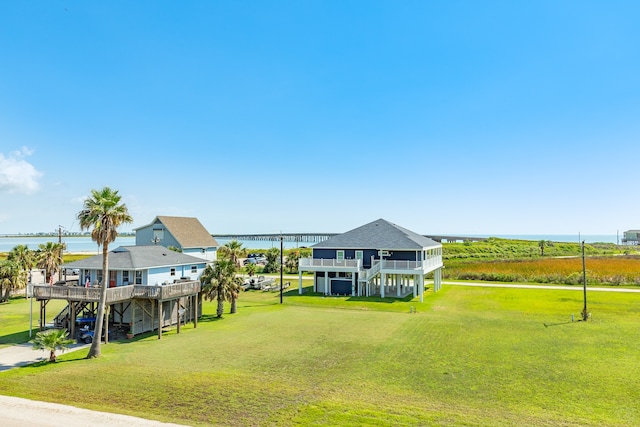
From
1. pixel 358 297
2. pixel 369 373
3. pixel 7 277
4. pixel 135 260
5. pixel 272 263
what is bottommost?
pixel 358 297

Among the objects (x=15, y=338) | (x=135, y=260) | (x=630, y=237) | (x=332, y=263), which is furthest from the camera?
(x=630, y=237)

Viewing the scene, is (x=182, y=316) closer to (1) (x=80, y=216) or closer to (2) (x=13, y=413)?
(1) (x=80, y=216)

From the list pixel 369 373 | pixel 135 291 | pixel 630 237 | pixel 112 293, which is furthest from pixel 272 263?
pixel 630 237

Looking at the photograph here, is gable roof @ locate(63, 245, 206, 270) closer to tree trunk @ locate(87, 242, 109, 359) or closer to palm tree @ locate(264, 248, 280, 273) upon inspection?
tree trunk @ locate(87, 242, 109, 359)

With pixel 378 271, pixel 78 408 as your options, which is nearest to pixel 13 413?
pixel 78 408

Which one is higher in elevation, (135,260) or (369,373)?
(135,260)

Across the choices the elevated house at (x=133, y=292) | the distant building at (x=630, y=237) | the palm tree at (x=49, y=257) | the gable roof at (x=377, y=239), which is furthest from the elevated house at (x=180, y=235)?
the distant building at (x=630, y=237)

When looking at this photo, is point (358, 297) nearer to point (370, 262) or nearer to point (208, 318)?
point (370, 262)
